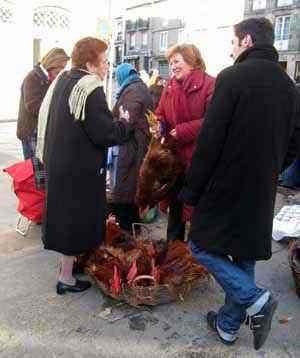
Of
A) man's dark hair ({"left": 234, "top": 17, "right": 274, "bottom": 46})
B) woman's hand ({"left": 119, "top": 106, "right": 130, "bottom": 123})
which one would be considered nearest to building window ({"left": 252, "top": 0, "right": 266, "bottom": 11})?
woman's hand ({"left": 119, "top": 106, "right": 130, "bottom": 123})

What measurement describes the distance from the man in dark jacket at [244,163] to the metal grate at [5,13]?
42.5 ft

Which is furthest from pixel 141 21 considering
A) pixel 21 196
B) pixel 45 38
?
pixel 21 196

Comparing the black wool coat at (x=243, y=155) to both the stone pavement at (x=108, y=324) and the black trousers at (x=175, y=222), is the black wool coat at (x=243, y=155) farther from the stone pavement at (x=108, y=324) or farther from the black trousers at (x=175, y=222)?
the black trousers at (x=175, y=222)

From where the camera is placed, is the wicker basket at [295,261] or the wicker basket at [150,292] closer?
the wicker basket at [150,292]

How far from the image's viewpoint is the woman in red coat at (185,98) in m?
3.35

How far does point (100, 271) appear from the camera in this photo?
121 inches

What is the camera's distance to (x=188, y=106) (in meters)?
3.39

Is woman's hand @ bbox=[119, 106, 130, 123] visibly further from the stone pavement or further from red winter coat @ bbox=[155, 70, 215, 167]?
the stone pavement

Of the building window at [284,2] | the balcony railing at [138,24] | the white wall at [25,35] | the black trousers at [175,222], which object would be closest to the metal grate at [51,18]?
the white wall at [25,35]

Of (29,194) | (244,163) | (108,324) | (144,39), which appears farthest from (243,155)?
(144,39)

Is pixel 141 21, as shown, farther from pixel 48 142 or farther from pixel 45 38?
pixel 48 142

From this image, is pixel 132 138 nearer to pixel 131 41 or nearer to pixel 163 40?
pixel 163 40

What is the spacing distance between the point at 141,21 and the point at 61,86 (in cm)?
5807

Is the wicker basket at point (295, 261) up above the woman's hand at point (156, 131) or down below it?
below
